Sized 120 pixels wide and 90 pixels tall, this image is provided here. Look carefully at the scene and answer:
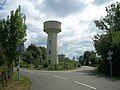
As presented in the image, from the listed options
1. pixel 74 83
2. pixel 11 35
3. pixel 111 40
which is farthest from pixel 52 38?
pixel 74 83

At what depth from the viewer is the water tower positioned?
68.3 meters

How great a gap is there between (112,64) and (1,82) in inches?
826

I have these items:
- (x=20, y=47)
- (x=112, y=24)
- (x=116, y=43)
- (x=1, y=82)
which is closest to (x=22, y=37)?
(x=20, y=47)

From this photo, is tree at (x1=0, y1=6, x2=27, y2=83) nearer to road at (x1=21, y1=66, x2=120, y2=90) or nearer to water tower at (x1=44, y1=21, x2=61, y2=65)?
road at (x1=21, y1=66, x2=120, y2=90)

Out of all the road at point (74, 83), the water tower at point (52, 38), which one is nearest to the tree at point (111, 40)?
the road at point (74, 83)

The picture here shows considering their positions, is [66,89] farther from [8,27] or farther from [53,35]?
[53,35]

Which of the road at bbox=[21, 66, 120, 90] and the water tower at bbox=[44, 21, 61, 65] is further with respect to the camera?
the water tower at bbox=[44, 21, 61, 65]

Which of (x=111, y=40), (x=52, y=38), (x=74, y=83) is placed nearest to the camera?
(x=74, y=83)

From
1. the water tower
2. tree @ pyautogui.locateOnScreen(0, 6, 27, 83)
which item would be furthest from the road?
the water tower

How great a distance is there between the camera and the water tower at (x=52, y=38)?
68312mm

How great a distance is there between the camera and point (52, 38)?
69.1 metres

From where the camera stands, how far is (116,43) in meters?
34.0

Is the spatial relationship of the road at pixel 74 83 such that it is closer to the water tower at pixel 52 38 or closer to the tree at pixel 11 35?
the tree at pixel 11 35

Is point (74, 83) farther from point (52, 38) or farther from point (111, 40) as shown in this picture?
point (52, 38)
